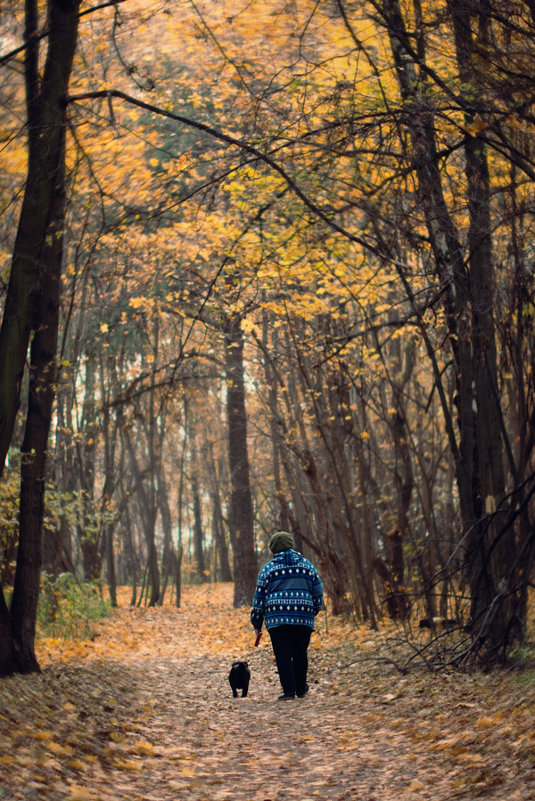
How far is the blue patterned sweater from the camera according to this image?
8016 mm

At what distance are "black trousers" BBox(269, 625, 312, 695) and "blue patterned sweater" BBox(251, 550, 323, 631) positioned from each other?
95 millimetres

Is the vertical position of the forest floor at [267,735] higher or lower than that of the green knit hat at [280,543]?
lower

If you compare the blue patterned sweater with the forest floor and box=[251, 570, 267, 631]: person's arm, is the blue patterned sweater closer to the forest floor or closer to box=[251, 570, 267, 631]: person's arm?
box=[251, 570, 267, 631]: person's arm

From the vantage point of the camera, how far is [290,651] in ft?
26.3

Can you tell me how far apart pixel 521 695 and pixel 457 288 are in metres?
4.21

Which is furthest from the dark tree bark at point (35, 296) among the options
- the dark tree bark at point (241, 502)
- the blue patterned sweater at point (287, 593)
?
the dark tree bark at point (241, 502)

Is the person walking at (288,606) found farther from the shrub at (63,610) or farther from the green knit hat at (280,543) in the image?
the shrub at (63,610)

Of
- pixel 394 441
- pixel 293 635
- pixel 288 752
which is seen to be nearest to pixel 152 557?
pixel 394 441

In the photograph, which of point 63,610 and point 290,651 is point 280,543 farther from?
point 63,610

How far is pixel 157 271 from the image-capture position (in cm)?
1377

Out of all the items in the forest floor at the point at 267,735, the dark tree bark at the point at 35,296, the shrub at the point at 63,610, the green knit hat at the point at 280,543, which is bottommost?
the forest floor at the point at 267,735

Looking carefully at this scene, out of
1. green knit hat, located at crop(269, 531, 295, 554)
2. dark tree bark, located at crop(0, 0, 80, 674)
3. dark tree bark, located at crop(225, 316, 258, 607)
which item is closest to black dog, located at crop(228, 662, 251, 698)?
green knit hat, located at crop(269, 531, 295, 554)

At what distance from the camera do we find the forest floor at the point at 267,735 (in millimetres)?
4352

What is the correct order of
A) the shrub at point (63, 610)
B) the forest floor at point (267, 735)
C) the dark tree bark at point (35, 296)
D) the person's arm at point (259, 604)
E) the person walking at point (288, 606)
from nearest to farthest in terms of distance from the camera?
the forest floor at point (267, 735) → the dark tree bark at point (35, 296) → the person walking at point (288, 606) → the person's arm at point (259, 604) → the shrub at point (63, 610)
